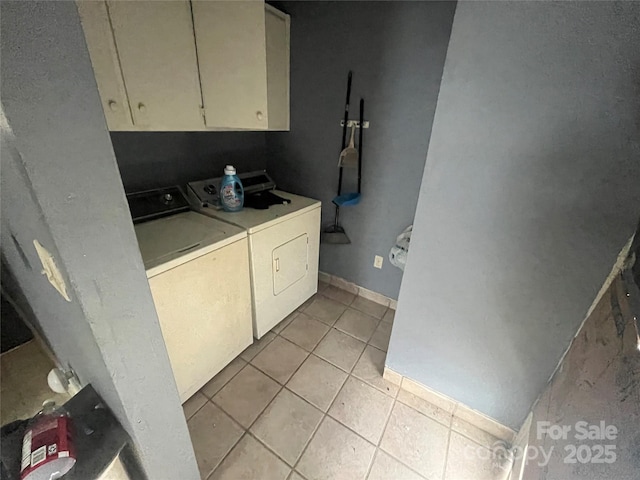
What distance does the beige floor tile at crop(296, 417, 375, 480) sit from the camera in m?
1.19

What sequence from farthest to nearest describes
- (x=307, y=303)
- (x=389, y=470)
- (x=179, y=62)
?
(x=307, y=303) → (x=179, y=62) → (x=389, y=470)

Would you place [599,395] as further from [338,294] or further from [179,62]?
[179,62]

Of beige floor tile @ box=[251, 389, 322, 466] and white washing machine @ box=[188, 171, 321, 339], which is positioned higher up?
white washing machine @ box=[188, 171, 321, 339]

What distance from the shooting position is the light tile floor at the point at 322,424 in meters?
1.22

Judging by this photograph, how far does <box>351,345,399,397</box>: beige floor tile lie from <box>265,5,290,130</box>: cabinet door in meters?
1.79

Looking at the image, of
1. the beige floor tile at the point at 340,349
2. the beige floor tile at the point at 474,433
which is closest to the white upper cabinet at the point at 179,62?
the beige floor tile at the point at 340,349

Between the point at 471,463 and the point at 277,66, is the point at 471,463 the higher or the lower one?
the lower one

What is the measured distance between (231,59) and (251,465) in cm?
204

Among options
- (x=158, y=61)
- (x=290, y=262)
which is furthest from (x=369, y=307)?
(x=158, y=61)

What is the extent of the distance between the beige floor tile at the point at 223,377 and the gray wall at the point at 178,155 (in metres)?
Answer: 1.23

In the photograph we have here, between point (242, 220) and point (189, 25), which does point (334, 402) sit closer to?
point (242, 220)

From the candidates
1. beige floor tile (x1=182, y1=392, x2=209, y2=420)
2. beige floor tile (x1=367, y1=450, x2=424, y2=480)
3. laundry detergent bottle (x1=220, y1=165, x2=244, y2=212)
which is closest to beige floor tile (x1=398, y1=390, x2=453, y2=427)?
beige floor tile (x1=367, y1=450, x2=424, y2=480)

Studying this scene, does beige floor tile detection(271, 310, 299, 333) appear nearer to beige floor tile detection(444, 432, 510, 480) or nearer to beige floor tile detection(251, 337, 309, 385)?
beige floor tile detection(251, 337, 309, 385)

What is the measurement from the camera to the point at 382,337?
1969 mm
